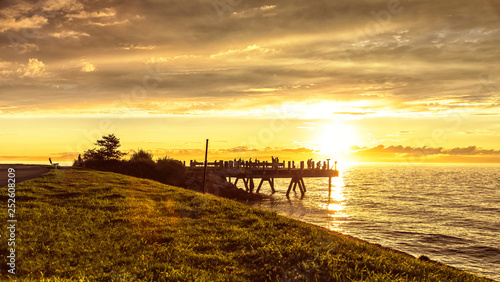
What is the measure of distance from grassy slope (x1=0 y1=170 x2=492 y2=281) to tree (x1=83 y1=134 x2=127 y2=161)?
29.9 metres

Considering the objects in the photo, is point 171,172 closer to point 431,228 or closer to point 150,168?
point 150,168

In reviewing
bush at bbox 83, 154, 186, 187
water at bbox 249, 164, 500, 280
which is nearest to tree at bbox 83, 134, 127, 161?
bush at bbox 83, 154, 186, 187

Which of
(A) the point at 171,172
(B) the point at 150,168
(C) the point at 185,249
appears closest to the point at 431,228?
(C) the point at 185,249

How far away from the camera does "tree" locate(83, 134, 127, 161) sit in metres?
43.9

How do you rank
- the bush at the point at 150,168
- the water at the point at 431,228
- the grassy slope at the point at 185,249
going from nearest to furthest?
1. the grassy slope at the point at 185,249
2. the water at the point at 431,228
3. the bush at the point at 150,168

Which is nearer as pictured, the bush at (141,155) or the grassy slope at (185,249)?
the grassy slope at (185,249)

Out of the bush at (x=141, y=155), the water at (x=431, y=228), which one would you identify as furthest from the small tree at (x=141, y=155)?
the water at (x=431, y=228)

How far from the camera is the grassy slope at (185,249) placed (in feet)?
25.9

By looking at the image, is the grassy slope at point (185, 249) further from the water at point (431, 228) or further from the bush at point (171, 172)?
the bush at point (171, 172)

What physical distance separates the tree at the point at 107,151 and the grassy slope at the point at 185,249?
98.1 ft

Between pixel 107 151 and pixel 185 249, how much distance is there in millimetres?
38519

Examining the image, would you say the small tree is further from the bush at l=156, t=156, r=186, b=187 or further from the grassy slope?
the grassy slope

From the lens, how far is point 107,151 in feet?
146

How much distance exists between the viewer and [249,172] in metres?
48.9
